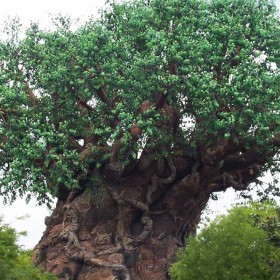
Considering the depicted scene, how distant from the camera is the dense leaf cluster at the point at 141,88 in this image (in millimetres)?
27156

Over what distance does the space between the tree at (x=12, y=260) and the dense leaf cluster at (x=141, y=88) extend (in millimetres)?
6460

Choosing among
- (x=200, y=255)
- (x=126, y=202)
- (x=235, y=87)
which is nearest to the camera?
(x=200, y=255)

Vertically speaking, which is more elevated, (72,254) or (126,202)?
(126,202)

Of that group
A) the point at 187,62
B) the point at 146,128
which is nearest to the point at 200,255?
the point at 146,128

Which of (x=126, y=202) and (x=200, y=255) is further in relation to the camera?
(x=126, y=202)

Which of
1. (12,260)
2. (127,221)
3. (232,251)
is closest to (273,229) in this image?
(232,251)

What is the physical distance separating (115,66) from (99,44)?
3.61 feet

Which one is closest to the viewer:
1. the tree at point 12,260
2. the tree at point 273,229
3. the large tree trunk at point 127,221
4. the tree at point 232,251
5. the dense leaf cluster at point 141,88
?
the tree at point 12,260

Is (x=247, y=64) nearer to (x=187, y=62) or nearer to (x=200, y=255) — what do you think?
(x=187, y=62)

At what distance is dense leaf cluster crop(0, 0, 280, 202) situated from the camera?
89.1 feet

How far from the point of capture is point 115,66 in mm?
27469

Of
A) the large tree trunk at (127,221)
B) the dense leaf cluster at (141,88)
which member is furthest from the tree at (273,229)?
the large tree trunk at (127,221)

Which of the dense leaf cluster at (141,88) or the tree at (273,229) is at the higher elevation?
the dense leaf cluster at (141,88)

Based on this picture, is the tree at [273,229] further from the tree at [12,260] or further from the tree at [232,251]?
the tree at [12,260]
